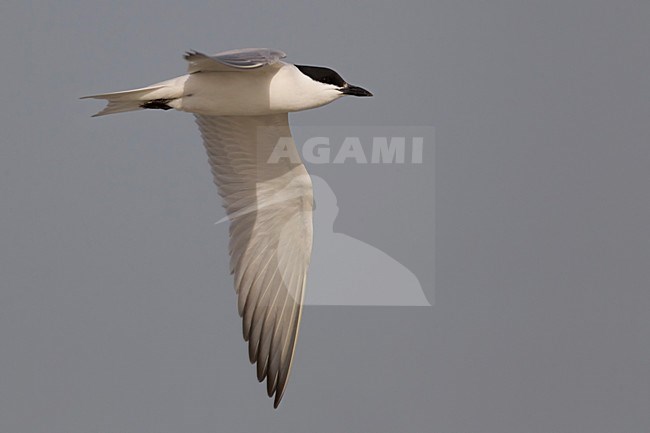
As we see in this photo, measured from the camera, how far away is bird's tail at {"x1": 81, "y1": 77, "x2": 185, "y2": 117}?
993 centimetres

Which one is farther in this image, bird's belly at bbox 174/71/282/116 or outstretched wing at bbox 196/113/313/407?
outstretched wing at bbox 196/113/313/407

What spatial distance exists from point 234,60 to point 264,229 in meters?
2.67

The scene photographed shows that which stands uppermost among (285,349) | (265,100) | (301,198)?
(265,100)

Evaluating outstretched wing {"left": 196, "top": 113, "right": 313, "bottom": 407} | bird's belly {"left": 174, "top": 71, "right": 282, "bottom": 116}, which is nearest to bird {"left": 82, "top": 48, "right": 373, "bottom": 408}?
outstretched wing {"left": 196, "top": 113, "right": 313, "bottom": 407}

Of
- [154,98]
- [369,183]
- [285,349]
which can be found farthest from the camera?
[369,183]

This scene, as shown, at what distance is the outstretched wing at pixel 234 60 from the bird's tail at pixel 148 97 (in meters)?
0.19

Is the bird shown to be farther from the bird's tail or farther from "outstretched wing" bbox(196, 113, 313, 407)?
the bird's tail

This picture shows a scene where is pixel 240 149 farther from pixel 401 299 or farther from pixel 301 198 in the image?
pixel 401 299

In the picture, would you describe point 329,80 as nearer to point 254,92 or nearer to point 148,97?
point 254,92

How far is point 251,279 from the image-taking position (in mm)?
11398

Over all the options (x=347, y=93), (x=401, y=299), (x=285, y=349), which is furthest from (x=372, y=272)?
(x=347, y=93)

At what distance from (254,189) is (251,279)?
0.78 m

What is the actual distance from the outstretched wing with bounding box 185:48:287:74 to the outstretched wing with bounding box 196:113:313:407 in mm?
1233

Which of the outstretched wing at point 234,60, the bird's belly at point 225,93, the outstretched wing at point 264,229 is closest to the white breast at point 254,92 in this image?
the bird's belly at point 225,93
